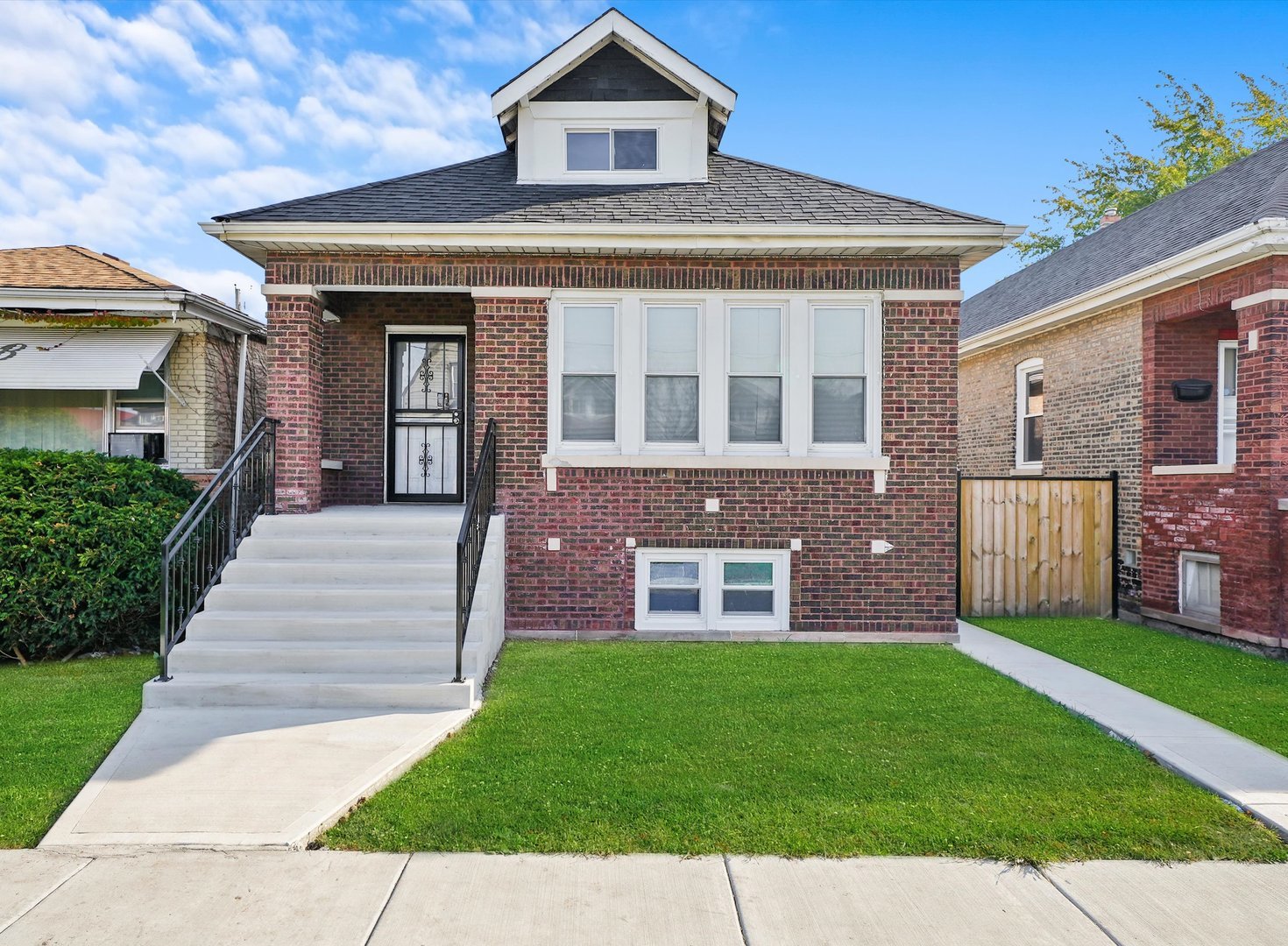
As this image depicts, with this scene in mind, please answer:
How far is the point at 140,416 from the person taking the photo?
10.1 meters

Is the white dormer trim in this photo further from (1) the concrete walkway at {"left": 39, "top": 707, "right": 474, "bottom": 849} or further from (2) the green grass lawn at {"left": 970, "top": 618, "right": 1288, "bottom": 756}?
(2) the green grass lawn at {"left": 970, "top": 618, "right": 1288, "bottom": 756}

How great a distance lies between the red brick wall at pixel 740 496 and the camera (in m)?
8.09

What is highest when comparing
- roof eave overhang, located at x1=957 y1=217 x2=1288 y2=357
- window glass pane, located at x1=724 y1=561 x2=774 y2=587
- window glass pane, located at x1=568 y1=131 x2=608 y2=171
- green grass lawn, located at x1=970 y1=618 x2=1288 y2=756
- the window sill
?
window glass pane, located at x1=568 y1=131 x2=608 y2=171

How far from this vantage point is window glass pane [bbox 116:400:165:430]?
10031 millimetres

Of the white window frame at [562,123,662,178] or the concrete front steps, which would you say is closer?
the concrete front steps

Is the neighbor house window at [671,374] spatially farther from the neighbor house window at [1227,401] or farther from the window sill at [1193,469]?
the neighbor house window at [1227,401]

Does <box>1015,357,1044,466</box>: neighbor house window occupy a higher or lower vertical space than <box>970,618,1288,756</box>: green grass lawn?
higher

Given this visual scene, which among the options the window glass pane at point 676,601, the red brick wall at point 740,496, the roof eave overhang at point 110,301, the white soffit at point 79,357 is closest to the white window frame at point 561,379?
the red brick wall at point 740,496

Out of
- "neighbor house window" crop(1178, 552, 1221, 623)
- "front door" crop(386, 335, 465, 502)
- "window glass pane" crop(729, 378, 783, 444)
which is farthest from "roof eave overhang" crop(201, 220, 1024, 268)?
"neighbor house window" crop(1178, 552, 1221, 623)

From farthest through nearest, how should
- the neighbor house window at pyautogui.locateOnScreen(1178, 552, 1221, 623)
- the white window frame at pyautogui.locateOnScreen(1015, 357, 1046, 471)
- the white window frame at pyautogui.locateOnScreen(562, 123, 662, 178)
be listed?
the white window frame at pyautogui.locateOnScreen(1015, 357, 1046, 471) < the white window frame at pyautogui.locateOnScreen(562, 123, 662, 178) < the neighbor house window at pyautogui.locateOnScreen(1178, 552, 1221, 623)

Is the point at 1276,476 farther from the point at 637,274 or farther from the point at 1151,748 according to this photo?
the point at 637,274

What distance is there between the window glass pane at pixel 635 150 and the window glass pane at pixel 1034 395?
23.6 feet

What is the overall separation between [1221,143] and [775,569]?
23.0 meters

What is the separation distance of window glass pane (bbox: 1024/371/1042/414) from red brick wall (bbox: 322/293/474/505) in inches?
343
